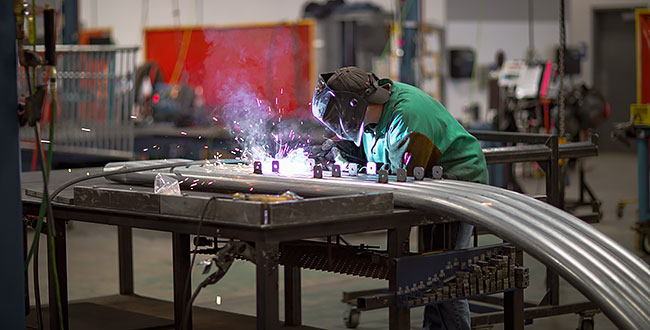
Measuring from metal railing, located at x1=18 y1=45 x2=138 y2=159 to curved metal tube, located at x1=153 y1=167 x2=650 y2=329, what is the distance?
14.4ft

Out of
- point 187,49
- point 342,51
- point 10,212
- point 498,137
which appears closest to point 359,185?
point 10,212

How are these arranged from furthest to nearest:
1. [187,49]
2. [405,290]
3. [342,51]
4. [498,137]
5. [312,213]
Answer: [187,49]
[342,51]
[498,137]
[405,290]
[312,213]

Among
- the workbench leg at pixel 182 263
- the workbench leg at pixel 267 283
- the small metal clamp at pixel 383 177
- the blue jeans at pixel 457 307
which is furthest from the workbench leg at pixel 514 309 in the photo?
the workbench leg at pixel 182 263

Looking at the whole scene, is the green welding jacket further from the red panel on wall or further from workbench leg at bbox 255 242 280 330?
the red panel on wall

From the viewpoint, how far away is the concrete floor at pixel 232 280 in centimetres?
503

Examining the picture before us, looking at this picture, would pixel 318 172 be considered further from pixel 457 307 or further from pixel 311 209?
pixel 457 307

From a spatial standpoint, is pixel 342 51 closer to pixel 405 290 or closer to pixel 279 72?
pixel 279 72

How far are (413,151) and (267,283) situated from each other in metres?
0.96

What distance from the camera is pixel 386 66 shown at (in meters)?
11.7

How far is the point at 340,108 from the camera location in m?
3.49

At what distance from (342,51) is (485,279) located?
8.42 meters

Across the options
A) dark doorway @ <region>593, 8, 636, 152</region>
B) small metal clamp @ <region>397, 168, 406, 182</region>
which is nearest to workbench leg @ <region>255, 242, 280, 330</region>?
small metal clamp @ <region>397, 168, 406, 182</region>

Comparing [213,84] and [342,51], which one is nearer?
[342,51]

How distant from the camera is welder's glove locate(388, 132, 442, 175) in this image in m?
3.36
